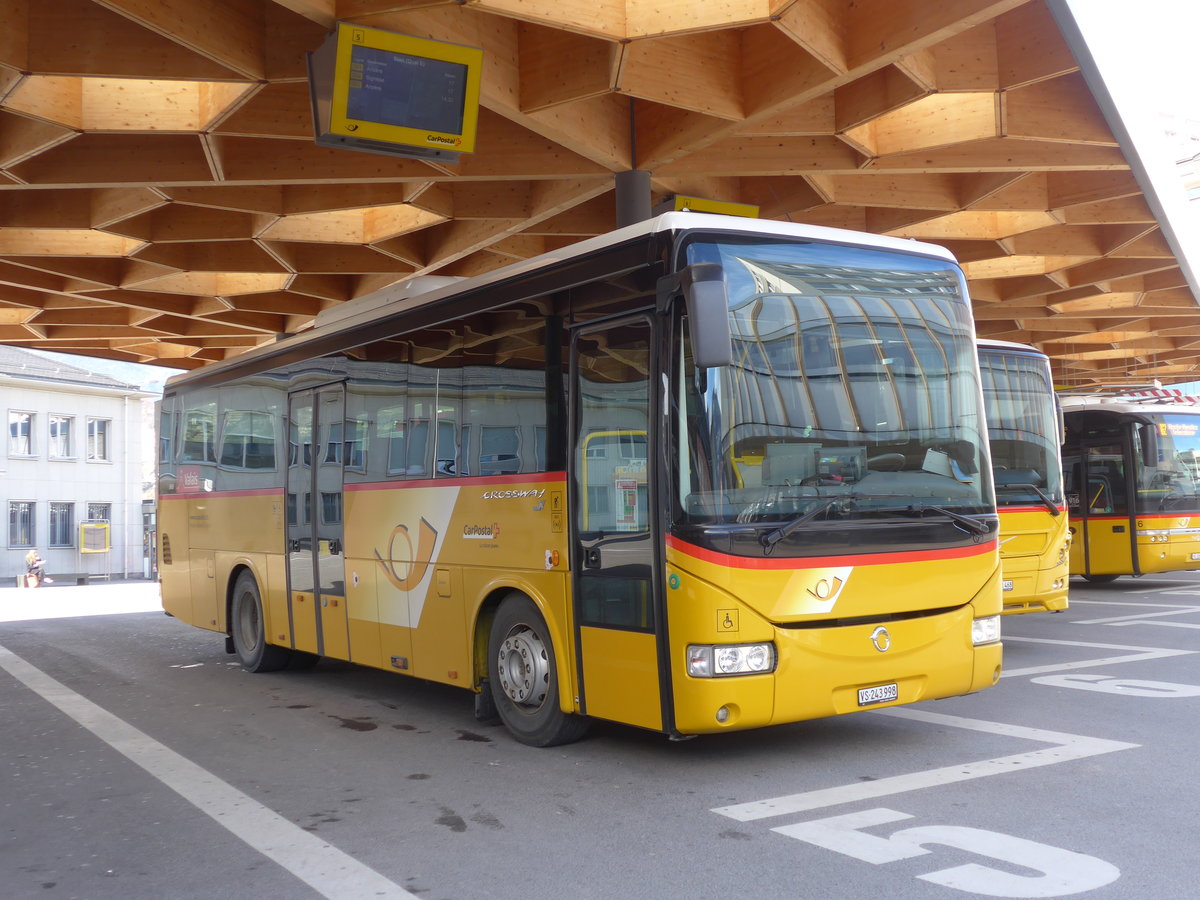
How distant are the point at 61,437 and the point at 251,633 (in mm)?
40970

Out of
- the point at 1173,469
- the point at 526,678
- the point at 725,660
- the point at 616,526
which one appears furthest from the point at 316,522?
the point at 1173,469

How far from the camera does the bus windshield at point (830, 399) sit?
257 inches

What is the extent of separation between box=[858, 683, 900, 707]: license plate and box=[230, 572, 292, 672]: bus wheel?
716 cm

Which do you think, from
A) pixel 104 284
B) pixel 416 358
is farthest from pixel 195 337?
pixel 416 358

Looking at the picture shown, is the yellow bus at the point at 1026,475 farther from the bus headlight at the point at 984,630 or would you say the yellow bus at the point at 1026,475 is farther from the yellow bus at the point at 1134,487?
the yellow bus at the point at 1134,487

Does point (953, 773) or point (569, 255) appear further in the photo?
point (569, 255)

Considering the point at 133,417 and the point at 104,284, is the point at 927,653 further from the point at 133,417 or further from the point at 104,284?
the point at 133,417

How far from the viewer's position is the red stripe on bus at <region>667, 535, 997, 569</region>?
644 cm

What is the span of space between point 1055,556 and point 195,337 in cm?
1870

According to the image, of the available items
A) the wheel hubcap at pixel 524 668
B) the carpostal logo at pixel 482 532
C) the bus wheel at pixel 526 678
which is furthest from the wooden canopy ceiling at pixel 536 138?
the wheel hubcap at pixel 524 668

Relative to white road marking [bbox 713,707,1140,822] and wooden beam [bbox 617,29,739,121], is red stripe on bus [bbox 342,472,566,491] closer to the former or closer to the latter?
white road marking [bbox 713,707,1140,822]

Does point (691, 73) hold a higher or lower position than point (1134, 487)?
higher

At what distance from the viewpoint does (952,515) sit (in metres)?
7.20

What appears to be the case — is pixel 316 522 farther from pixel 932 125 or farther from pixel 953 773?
pixel 932 125
